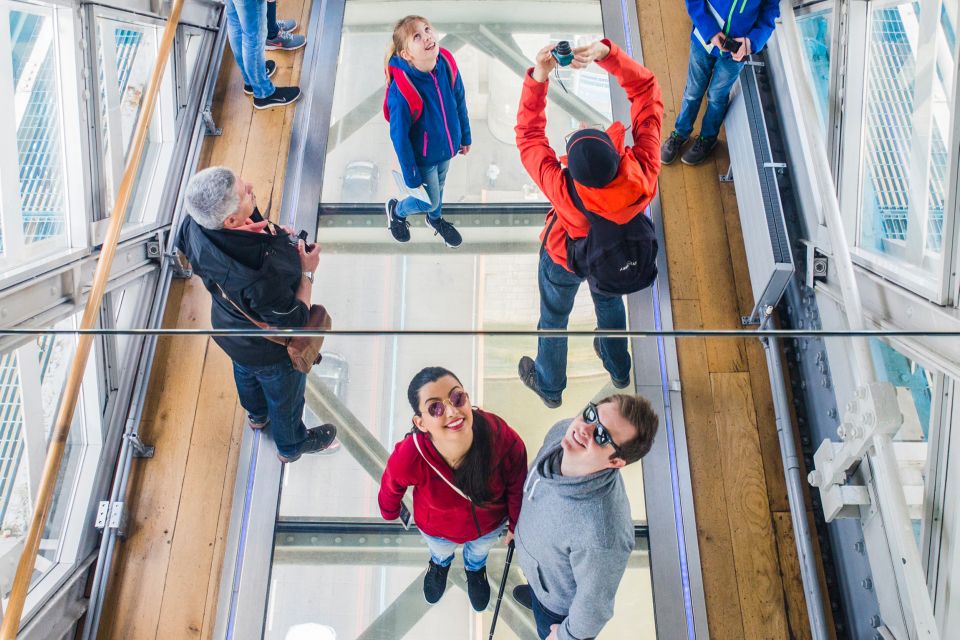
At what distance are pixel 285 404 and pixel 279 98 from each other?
2075 mm

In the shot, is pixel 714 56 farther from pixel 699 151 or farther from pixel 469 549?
pixel 469 549

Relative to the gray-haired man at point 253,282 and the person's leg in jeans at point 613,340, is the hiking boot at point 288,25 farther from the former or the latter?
the person's leg in jeans at point 613,340

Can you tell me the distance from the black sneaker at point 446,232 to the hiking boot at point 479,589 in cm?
142

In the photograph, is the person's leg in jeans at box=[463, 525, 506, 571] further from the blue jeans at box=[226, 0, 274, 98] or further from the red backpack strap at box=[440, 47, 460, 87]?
the blue jeans at box=[226, 0, 274, 98]

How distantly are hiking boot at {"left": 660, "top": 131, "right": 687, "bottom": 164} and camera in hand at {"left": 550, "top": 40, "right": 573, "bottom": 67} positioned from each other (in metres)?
1.42

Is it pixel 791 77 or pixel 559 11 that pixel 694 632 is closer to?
pixel 791 77

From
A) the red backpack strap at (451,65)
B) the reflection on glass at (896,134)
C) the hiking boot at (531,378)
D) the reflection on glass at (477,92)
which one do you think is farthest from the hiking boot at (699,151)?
the hiking boot at (531,378)

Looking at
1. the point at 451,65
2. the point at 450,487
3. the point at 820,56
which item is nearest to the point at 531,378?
the point at 450,487

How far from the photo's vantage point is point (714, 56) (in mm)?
3725

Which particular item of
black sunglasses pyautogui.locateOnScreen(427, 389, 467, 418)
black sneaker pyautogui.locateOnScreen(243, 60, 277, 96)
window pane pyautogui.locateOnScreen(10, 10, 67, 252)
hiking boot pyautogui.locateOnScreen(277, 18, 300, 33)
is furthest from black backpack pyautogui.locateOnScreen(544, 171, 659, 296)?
hiking boot pyautogui.locateOnScreen(277, 18, 300, 33)

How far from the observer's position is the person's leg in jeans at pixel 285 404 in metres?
2.74

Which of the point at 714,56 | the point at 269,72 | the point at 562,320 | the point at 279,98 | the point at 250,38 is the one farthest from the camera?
the point at 269,72

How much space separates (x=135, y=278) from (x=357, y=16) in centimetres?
196

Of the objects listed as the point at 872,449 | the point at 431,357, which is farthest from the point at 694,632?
the point at 431,357
